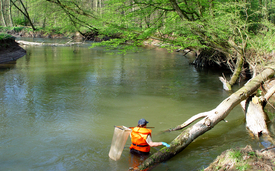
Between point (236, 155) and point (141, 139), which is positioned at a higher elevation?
point (236, 155)

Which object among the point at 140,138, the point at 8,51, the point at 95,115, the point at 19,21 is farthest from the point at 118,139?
the point at 19,21

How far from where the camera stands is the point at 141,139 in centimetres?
541

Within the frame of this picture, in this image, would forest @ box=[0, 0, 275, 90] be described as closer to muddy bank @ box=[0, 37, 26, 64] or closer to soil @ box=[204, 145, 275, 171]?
soil @ box=[204, 145, 275, 171]

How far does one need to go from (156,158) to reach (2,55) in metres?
20.6

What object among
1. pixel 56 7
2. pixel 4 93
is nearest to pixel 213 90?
pixel 56 7

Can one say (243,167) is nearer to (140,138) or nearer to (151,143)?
(151,143)

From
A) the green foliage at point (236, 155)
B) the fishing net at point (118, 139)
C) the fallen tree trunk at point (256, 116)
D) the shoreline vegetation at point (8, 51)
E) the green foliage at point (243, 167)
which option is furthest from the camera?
the shoreline vegetation at point (8, 51)

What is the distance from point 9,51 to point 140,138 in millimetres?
21837

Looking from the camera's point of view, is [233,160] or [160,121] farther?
[160,121]

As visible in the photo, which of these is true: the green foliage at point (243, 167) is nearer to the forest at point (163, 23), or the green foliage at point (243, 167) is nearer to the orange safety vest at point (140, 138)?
the orange safety vest at point (140, 138)

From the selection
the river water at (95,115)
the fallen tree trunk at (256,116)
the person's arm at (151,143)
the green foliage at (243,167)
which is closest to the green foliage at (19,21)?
the river water at (95,115)

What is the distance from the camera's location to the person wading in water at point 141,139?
527 centimetres

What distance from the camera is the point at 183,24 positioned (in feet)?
34.6

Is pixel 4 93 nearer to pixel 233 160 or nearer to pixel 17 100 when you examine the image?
pixel 17 100
